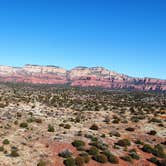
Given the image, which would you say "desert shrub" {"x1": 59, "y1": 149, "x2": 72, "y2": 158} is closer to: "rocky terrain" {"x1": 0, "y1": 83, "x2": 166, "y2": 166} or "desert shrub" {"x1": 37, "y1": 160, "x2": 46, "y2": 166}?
"rocky terrain" {"x1": 0, "y1": 83, "x2": 166, "y2": 166}

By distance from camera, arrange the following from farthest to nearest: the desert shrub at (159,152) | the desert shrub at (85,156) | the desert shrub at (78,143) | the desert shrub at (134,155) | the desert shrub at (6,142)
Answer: the desert shrub at (78,143) → the desert shrub at (159,152) → the desert shrub at (6,142) → the desert shrub at (134,155) → the desert shrub at (85,156)

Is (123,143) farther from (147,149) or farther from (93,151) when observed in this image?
(93,151)

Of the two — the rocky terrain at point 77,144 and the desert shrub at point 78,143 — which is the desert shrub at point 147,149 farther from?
the desert shrub at point 78,143

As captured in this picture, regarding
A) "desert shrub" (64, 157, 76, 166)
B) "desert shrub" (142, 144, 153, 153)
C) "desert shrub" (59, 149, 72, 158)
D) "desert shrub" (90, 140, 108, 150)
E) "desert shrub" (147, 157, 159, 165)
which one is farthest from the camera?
"desert shrub" (142, 144, 153, 153)

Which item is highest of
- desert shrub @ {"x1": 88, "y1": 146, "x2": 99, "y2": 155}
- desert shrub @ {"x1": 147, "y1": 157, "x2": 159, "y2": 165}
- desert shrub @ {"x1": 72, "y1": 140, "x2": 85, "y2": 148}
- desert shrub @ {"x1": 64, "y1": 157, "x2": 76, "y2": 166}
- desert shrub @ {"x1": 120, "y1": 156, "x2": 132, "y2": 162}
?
desert shrub @ {"x1": 72, "y1": 140, "x2": 85, "y2": 148}

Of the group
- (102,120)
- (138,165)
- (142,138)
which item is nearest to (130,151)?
(138,165)

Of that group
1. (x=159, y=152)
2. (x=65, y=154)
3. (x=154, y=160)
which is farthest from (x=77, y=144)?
(x=159, y=152)

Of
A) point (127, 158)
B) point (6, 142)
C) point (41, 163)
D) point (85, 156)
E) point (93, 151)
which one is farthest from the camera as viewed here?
point (6, 142)

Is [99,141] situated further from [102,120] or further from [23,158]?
[102,120]

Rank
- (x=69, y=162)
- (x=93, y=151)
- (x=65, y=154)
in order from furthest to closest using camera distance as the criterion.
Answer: (x=93, y=151)
(x=65, y=154)
(x=69, y=162)

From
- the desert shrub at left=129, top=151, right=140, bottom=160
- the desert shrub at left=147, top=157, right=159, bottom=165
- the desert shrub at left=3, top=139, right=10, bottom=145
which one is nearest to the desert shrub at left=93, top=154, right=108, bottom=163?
the desert shrub at left=129, top=151, right=140, bottom=160

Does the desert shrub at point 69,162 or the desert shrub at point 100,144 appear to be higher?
the desert shrub at point 100,144

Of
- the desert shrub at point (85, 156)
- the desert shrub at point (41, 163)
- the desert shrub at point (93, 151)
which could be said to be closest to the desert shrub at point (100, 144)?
the desert shrub at point (93, 151)

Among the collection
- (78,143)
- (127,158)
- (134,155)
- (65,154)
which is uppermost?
(78,143)
